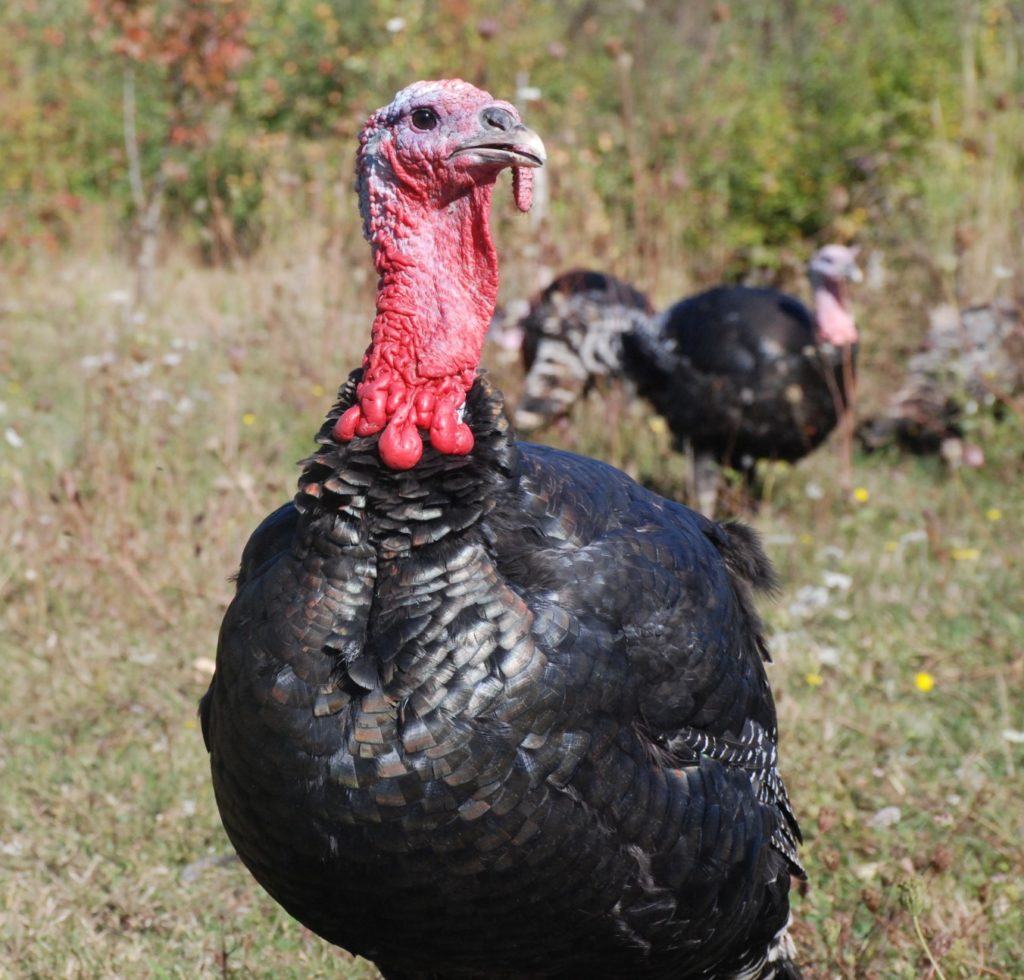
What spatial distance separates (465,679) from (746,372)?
414 centimetres

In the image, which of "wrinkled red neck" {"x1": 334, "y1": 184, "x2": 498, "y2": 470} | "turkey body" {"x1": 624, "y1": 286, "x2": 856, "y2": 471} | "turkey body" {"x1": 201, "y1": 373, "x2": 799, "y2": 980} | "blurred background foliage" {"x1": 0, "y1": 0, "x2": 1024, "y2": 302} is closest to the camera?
"turkey body" {"x1": 201, "y1": 373, "x2": 799, "y2": 980}

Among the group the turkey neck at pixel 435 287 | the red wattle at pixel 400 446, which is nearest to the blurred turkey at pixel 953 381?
the turkey neck at pixel 435 287

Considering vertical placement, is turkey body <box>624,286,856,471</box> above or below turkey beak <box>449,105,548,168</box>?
below

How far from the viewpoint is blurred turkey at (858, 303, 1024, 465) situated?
6848 mm

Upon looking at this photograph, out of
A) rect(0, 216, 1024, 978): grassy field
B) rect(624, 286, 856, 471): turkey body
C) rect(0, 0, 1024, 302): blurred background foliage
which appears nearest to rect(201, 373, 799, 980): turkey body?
rect(0, 216, 1024, 978): grassy field

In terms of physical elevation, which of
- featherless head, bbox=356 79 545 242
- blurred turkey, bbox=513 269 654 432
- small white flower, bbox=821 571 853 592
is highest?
featherless head, bbox=356 79 545 242

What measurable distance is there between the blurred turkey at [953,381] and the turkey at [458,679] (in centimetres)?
475

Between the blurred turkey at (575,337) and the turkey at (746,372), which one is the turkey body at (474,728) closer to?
the turkey at (746,372)

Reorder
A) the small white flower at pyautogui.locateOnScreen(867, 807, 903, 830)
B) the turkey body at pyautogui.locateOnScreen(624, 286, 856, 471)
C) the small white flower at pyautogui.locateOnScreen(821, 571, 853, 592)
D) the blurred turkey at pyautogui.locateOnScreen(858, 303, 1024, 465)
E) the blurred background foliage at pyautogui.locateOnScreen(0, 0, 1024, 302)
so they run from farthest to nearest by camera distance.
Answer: the blurred background foliage at pyautogui.locateOnScreen(0, 0, 1024, 302) → the blurred turkey at pyautogui.locateOnScreen(858, 303, 1024, 465) → the turkey body at pyautogui.locateOnScreen(624, 286, 856, 471) → the small white flower at pyautogui.locateOnScreen(821, 571, 853, 592) → the small white flower at pyautogui.locateOnScreen(867, 807, 903, 830)

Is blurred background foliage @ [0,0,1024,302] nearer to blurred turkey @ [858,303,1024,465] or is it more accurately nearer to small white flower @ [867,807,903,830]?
blurred turkey @ [858,303,1024,465]

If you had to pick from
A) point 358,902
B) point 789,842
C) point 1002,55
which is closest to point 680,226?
point 1002,55

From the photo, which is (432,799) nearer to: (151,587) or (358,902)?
(358,902)

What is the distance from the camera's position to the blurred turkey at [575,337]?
6.52 m

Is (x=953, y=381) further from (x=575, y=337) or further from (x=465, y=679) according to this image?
(x=465, y=679)
